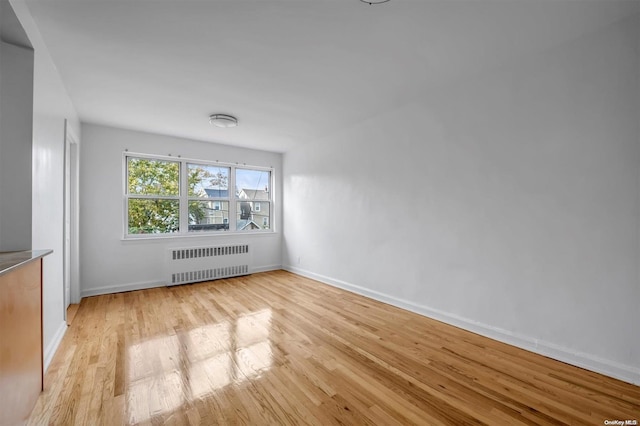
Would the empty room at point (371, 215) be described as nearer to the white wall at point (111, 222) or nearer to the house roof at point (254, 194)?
the white wall at point (111, 222)

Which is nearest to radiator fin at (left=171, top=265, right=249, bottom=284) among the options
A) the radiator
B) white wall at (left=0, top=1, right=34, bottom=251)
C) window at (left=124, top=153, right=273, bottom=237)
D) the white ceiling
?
the radiator

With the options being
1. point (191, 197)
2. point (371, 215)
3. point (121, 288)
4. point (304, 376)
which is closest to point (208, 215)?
point (191, 197)

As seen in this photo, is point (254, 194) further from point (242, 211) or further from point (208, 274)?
point (208, 274)

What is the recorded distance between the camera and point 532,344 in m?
2.39

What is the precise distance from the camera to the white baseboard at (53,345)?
6.97 feet

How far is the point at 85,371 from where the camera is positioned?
2076 mm

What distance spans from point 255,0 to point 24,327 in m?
2.40

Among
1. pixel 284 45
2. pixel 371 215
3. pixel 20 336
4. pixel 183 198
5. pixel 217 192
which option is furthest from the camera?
pixel 217 192

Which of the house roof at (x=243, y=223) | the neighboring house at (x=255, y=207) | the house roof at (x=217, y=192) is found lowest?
the house roof at (x=243, y=223)

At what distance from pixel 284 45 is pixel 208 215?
370 cm

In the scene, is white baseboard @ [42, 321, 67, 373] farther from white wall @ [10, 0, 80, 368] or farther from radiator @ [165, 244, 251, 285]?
radiator @ [165, 244, 251, 285]

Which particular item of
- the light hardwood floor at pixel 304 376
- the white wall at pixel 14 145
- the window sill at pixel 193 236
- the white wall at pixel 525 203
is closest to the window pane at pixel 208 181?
the window sill at pixel 193 236

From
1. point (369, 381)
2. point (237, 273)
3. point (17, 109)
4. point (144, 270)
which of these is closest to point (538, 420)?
point (369, 381)

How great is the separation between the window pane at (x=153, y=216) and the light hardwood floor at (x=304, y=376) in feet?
5.12
